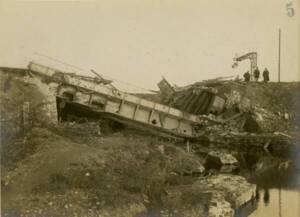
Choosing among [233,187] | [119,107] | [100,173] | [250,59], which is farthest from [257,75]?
[100,173]

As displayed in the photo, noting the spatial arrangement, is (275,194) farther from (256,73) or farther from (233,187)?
(256,73)

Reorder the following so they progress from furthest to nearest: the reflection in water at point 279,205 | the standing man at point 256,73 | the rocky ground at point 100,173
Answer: the standing man at point 256,73 → the reflection in water at point 279,205 → the rocky ground at point 100,173

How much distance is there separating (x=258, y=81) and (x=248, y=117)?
1.00ft

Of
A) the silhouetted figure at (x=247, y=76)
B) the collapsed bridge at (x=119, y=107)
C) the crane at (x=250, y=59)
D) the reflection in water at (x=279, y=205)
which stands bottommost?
the reflection in water at (x=279, y=205)

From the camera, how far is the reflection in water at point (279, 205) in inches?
108

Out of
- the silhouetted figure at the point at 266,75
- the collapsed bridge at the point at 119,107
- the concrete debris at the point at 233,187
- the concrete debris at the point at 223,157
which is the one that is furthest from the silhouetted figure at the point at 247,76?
the concrete debris at the point at 233,187

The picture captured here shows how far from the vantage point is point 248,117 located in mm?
3125

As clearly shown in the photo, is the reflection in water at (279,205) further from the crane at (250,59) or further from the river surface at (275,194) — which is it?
the crane at (250,59)

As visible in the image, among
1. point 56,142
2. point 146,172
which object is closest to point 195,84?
point 146,172

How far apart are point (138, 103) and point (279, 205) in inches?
46.2

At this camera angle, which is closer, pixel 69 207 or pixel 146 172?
pixel 69 207

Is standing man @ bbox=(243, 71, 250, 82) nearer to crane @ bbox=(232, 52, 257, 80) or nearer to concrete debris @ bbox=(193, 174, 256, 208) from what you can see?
crane @ bbox=(232, 52, 257, 80)

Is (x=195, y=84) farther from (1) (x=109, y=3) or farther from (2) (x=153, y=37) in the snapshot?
(1) (x=109, y=3)

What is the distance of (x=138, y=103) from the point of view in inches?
122
